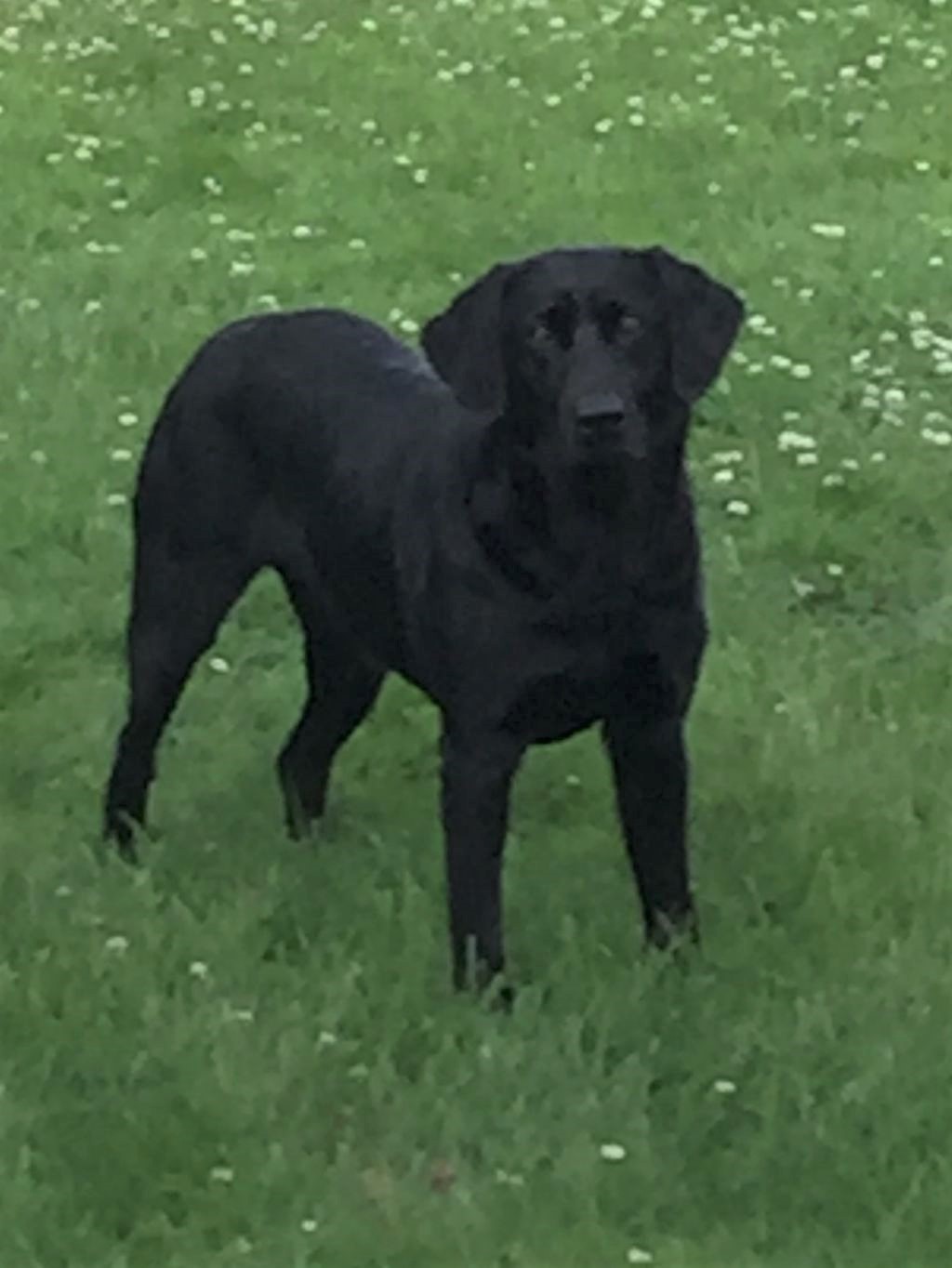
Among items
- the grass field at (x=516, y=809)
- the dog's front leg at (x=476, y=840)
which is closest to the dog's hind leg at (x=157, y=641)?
the grass field at (x=516, y=809)

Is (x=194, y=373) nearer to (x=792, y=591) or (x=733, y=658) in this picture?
(x=733, y=658)

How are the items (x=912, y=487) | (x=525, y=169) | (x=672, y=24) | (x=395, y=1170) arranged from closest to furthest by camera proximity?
(x=395, y=1170), (x=912, y=487), (x=525, y=169), (x=672, y=24)

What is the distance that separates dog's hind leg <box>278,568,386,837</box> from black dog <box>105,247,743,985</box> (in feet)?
0.42

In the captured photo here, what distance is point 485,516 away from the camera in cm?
500

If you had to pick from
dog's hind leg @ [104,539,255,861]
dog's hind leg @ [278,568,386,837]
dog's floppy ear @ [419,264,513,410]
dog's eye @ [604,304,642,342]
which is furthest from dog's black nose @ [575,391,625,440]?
dog's hind leg @ [278,568,386,837]

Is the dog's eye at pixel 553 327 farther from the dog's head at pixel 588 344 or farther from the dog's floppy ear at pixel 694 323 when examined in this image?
the dog's floppy ear at pixel 694 323

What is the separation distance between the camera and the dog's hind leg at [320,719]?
6.01m

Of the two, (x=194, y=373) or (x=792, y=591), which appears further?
(x=792, y=591)

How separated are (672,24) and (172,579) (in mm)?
7788

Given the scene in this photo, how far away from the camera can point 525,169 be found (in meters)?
11.0

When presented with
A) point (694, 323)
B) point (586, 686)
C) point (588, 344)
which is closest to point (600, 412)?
point (588, 344)

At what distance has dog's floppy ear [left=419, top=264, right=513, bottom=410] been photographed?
4859mm

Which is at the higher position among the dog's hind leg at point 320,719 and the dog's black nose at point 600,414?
the dog's black nose at point 600,414

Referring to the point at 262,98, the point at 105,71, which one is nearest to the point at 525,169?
the point at 262,98
